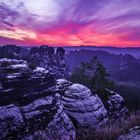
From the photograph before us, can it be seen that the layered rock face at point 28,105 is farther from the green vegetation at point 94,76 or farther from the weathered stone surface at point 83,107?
the green vegetation at point 94,76

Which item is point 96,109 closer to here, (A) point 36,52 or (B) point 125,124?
(B) point 125,124

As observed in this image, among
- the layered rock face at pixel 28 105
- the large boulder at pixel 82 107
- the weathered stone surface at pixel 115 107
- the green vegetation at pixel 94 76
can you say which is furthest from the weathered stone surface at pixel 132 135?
the green vegetation at pixel 94 76

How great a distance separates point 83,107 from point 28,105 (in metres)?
6.06

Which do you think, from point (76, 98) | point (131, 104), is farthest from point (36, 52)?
point (76, 98)

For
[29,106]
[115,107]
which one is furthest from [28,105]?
[115,107]

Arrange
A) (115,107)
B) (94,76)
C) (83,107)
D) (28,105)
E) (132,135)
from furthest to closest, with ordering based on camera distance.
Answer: (94,76)
(115,107)
(83,107)
(28,105)
(132,135)

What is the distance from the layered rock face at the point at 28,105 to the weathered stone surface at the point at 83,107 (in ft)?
10.8

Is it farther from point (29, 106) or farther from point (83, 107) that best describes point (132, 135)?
point (83, 107)

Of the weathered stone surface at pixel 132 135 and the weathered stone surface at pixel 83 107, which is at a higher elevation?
the weathered stone surface at pixel 132 135

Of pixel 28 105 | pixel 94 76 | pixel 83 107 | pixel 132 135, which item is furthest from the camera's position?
pixel 94 76

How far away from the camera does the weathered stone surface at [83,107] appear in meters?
15.3

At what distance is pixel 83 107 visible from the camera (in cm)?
1577

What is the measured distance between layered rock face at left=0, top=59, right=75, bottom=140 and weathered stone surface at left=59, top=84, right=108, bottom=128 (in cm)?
330

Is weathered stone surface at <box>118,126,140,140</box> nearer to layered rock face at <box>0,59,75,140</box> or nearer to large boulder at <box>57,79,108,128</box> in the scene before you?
layered rock face at <box>0,59,75,140</box>
